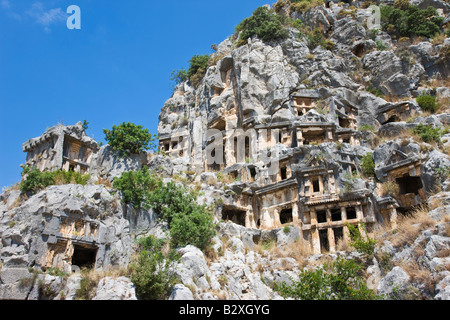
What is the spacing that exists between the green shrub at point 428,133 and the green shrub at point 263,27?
21.0 metres

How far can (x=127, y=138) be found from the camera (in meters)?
32.3

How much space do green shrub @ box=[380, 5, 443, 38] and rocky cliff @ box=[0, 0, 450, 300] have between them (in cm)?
105

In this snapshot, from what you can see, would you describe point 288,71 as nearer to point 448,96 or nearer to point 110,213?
point 448,96

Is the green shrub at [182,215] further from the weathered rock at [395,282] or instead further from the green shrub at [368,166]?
the green shrub at [368,166]

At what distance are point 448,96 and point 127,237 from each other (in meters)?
31.6

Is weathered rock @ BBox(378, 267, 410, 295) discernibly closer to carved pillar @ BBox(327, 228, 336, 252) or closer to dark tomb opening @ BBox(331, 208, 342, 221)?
carved pillar @ BBox(327, 228, 336, 252)

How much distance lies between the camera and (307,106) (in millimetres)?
39250

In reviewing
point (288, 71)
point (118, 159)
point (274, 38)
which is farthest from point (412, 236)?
point (274, 38)

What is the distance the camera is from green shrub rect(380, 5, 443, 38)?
4297 cm

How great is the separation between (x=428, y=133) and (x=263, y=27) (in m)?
23.7

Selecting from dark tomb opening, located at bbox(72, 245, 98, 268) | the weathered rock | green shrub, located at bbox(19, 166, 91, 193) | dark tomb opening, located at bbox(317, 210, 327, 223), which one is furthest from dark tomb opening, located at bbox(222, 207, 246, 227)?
the weathered rock

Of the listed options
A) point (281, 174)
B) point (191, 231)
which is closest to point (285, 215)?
point (281, 174)

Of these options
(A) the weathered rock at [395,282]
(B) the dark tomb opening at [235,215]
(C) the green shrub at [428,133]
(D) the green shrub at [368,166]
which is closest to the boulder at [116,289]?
(A) the weathered rock at [395,282]

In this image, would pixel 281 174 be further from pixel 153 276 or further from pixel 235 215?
→ pixel 153 276
